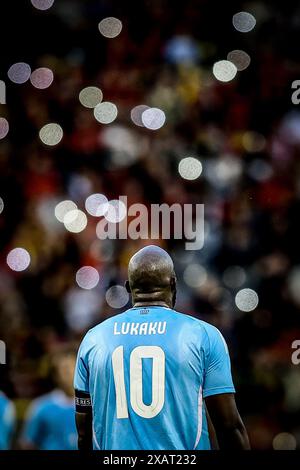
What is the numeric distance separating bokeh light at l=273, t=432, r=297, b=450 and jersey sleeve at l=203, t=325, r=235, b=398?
309cm

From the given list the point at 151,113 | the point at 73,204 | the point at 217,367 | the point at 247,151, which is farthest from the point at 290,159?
the point at 217,367

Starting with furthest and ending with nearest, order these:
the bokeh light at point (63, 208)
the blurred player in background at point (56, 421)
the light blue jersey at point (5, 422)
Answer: the bokeh light at point (63, 208) → the blurred player in background at point (56, 421) → the light blue jersey at point (5, 422)

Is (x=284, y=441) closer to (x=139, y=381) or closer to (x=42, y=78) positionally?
(x=139, y=381)

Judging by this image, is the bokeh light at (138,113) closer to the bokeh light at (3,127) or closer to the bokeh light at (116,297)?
the bokeh light at (3,127)

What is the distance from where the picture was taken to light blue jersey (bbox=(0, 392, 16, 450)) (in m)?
5.46

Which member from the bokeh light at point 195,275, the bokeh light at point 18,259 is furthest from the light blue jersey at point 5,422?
the bokeh light at point 195,275

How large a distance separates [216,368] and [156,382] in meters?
0.22

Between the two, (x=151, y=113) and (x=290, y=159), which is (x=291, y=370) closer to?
(x=290, y=159)

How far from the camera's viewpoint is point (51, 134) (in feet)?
25.1

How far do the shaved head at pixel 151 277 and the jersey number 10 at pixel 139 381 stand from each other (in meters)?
0.21

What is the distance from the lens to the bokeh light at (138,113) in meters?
7.46

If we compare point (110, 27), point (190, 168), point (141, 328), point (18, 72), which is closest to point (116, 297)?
point (190, 168)

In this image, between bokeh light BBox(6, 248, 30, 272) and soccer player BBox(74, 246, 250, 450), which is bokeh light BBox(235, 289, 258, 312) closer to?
bokeh light BBox(6, 248, 30, 272)

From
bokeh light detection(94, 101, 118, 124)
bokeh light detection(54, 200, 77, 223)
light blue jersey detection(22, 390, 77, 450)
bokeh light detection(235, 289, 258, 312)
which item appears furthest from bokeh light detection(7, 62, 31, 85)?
light blue jersey detection(22, 390, 77, 450)
